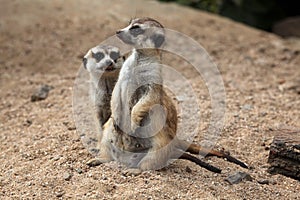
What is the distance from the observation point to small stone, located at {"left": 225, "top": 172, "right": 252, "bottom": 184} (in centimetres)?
378

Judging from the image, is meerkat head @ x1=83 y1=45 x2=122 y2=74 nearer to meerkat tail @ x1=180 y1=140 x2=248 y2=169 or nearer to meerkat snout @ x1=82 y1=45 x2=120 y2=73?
meerkat snout @ x1=82 y1=45 x2=120 y2=73

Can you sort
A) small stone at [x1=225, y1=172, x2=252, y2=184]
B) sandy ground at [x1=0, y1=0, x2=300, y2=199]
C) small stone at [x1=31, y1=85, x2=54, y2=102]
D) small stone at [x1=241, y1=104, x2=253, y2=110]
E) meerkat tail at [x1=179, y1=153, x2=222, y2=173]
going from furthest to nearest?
small stone at [x1=31, y1=85, x2=54, y2=102], small stone at [x1=241, y1=104, x2=253, y2=110], meerkat tail at [x1=179, y1=153, x2=222, y2=173], small stone at [x1=225, y1=172, x2=252, y2=184], sandy ground at [x1=0, y1=0, x2=300, y2=199]

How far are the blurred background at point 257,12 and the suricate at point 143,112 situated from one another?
5.15 m

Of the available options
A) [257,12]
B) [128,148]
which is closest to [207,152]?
[128,148]

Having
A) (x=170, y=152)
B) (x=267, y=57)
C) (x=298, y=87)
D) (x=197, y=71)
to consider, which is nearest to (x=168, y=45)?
(x=197, y=71)

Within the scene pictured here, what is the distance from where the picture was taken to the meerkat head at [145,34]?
152 inches

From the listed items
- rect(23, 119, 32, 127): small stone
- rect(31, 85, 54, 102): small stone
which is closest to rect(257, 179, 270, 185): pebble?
rect(23, 119, 32, 127): small stone

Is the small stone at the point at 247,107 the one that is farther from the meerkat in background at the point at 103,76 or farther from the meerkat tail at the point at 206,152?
the meerkat in background at the point at 103,76

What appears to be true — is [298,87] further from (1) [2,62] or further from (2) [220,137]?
(1) [2,62]

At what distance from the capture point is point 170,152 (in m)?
3.88

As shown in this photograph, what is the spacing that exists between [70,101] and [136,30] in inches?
67.7

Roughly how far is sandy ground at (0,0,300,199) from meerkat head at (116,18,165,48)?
829 millimetres

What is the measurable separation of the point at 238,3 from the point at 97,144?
5.09 metres

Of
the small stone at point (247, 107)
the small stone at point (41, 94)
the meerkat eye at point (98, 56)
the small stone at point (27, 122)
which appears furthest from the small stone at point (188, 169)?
the small stone at point (41, 94)
